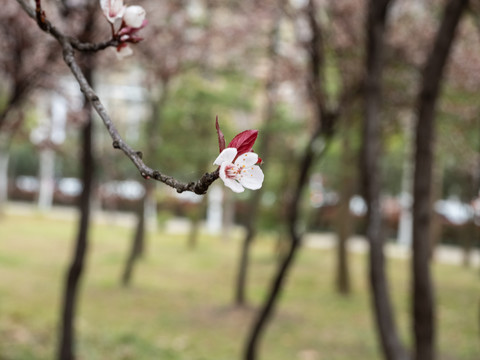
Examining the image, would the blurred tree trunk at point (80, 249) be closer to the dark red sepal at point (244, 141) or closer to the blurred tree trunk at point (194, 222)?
the dark red sepal at point (244, 141)

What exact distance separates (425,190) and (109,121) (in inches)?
144

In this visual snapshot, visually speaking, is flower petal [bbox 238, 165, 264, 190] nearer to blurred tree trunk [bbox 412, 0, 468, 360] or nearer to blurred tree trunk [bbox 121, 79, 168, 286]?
blurred tree trunk [bbox 412, 0, 468, 360]

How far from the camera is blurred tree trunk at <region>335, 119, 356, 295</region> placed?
40.7 ft

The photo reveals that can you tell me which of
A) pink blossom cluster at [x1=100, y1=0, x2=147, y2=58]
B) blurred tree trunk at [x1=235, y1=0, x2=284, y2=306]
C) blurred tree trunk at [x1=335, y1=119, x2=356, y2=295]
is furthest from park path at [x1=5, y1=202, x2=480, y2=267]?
pink blossom cluster at [x1=100, y1=0, x2=147, y2=58]

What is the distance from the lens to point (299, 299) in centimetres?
1163

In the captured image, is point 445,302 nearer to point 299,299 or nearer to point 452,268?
point 299,299

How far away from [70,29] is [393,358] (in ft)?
12.1

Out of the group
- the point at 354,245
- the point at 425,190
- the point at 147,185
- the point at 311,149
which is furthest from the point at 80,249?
the point at 354,245

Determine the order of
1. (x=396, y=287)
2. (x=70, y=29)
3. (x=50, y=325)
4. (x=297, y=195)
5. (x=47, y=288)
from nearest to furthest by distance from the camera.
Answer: (x=70, y=29), (x=297, y=195), (x=50, y=325), (x=47, y=288), (x=396, y=287)

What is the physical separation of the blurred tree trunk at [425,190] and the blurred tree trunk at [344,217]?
785cm

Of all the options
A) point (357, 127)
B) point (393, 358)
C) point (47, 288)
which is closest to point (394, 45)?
point (357, 127)

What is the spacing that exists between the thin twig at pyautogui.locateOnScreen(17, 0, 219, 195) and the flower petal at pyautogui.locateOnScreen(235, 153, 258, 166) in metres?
0.05

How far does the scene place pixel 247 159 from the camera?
932 millimetres

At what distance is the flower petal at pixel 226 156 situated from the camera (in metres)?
0.89
